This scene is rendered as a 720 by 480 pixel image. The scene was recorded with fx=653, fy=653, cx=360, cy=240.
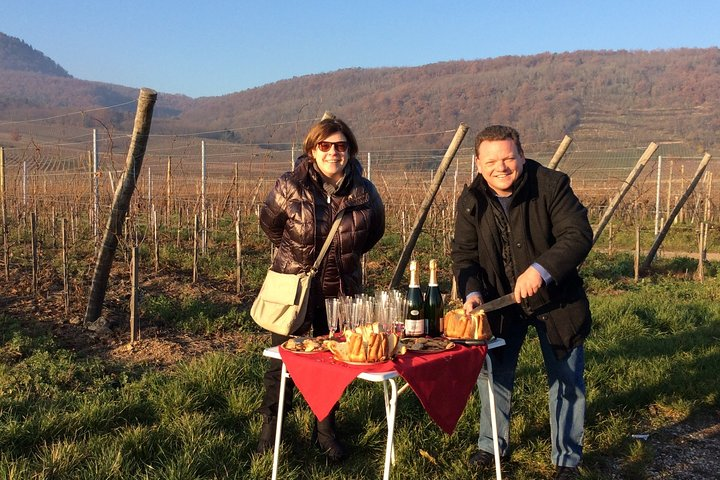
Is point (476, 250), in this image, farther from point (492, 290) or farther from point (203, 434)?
point (203, 434)

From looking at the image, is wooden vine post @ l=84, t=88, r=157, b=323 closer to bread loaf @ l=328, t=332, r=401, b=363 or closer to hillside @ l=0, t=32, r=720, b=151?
bread loaf @ l=328, t=332, r=401, b=363

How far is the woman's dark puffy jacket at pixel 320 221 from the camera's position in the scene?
3.19 meters

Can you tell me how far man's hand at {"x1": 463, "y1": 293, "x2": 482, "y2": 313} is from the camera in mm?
2896

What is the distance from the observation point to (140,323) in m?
5.90

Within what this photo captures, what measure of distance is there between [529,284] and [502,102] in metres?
106

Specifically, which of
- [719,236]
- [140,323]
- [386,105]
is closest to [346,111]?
[386,105]

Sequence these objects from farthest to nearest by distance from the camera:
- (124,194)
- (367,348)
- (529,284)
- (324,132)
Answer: (124,194) < (324,132) < (529,284) < (367,348)

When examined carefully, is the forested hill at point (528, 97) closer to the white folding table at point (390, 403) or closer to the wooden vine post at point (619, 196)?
the wooden vine post at point (619, 196)

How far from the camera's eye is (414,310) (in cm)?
287

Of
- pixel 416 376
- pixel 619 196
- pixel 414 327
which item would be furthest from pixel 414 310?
pixel 619 196

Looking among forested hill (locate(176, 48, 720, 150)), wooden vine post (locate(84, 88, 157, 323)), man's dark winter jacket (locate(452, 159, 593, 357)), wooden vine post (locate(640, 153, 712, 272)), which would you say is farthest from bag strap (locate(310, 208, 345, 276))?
forested hill (locate(176, 48, 720, 150))

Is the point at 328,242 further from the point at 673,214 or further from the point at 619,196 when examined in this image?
the point at 673,214

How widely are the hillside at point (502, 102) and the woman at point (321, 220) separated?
6862 cm

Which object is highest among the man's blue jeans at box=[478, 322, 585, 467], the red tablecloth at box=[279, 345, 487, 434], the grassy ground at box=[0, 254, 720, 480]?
the red tablecloth at box=[279, 345, 487, 434]
